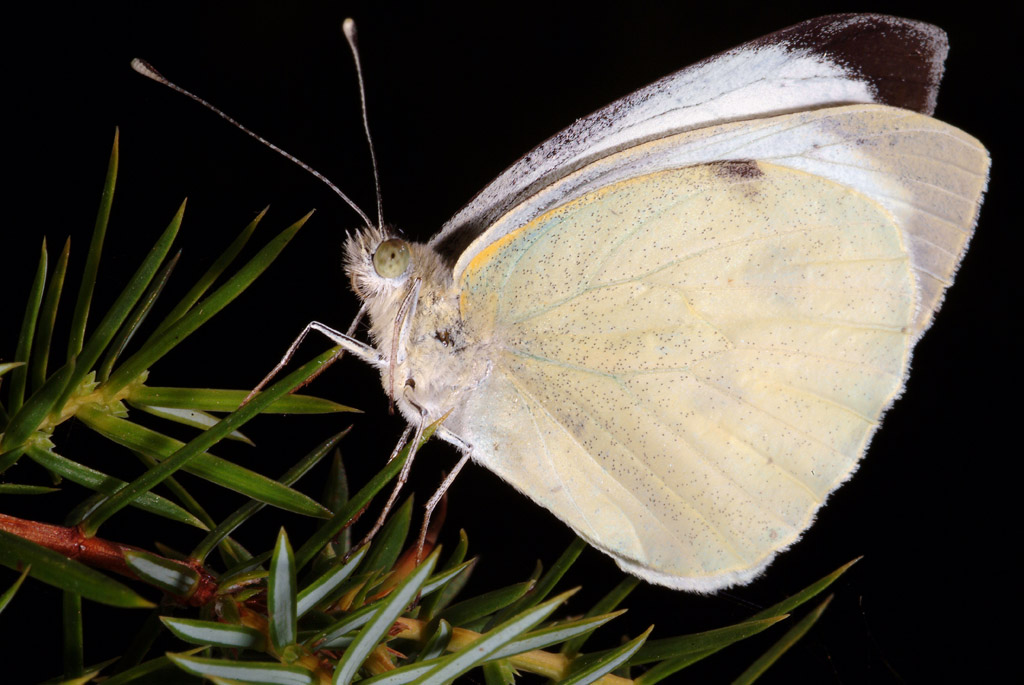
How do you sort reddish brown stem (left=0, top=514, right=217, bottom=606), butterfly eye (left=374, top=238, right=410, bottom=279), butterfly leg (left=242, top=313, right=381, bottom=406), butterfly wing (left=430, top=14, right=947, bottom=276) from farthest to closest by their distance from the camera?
butterfly wing (left=430, top=14, right=947, bottom=276)
butterfly eye (left=374, top=238, right=410, bottom=279)
butterfly leg (left=242, top=313, right=381, bottom=406)
reddish brown stem (left=0, top=514, right=217, bottom=606)

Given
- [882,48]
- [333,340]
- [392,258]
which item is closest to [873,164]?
[882,48]

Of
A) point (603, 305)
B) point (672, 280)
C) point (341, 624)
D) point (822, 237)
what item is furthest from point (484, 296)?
point (341, 624)

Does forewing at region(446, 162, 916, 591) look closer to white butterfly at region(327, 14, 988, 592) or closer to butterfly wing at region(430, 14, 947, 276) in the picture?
white butterfly at region(327, 14, 988, 592)

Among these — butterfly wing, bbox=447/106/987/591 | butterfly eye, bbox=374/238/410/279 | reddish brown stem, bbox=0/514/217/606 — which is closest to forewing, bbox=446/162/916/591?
butterfly wing, bbox=447/106/987/591

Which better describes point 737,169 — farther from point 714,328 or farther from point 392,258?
point 392,258

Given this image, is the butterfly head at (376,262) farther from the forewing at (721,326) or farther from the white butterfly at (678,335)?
the forewing at (721,326)

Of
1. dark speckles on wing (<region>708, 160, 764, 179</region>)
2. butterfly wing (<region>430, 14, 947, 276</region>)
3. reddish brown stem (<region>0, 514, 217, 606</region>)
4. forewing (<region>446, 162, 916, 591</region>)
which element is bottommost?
forewing (<region>446, 162, 916, 591</region>)

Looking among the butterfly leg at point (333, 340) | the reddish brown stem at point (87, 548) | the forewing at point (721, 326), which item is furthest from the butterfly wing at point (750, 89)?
the reddish brown stem at point (87, 548)

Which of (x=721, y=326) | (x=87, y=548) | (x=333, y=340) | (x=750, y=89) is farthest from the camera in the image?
(x=750, y=89)
